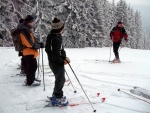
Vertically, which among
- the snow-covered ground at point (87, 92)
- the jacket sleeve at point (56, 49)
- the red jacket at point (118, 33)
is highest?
the red jacket at point (118, 33)

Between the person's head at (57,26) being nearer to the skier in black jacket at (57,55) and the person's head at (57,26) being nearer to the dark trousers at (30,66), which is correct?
the skier in black jacket at (57,55)

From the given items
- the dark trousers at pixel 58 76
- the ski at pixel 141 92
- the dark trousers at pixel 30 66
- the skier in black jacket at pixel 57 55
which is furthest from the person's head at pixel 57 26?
the ski at pixel 141 92

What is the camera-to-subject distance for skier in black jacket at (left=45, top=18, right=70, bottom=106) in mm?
5582

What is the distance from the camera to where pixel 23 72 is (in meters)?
9.48

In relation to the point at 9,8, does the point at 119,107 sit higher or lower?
lower

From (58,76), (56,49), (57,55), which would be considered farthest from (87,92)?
(56,49)

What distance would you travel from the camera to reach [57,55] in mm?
5574

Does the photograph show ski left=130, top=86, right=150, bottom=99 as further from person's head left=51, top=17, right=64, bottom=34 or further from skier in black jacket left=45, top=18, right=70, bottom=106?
person's head left=51, top=17, right=64, bottom=34

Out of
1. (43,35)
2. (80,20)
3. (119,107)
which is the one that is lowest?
(119,107)

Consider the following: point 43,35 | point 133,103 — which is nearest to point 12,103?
point 133,103

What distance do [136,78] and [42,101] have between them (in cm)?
431

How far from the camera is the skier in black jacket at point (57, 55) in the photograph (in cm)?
558

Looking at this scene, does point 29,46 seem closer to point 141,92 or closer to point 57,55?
point 57,55

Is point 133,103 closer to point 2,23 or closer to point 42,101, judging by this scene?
point 42,101
